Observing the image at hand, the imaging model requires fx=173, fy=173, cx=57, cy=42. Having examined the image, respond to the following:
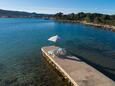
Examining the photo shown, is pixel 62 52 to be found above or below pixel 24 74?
above

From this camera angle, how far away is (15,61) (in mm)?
26797

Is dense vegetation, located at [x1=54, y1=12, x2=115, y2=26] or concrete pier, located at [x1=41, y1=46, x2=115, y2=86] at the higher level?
concrete pier, located at [x1=41, y1=46, x2=115, y2=86]

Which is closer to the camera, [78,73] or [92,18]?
[78,73]

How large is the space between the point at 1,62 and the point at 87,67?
43.3ft

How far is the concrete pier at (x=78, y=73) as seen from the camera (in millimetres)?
17159

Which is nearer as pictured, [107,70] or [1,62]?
[107,70]

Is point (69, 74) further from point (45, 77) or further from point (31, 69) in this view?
point (31, 69)

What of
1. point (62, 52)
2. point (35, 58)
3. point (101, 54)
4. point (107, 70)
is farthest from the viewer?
point (101, 54)

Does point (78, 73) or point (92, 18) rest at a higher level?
point (78, 73)

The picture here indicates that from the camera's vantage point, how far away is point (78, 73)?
19.4 metres

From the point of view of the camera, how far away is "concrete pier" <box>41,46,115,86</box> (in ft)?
56.3

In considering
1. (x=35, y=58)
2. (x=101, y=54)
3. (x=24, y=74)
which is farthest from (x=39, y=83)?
(x=101, y=54)

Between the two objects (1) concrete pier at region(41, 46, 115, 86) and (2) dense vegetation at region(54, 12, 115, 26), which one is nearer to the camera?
(1) concrete pier at region(41, 46, 115, 86)

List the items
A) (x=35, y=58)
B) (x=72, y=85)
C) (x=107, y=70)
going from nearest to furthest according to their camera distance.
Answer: (x=72, y=85) < (x=107, y=70) < (x=35, y=58)
